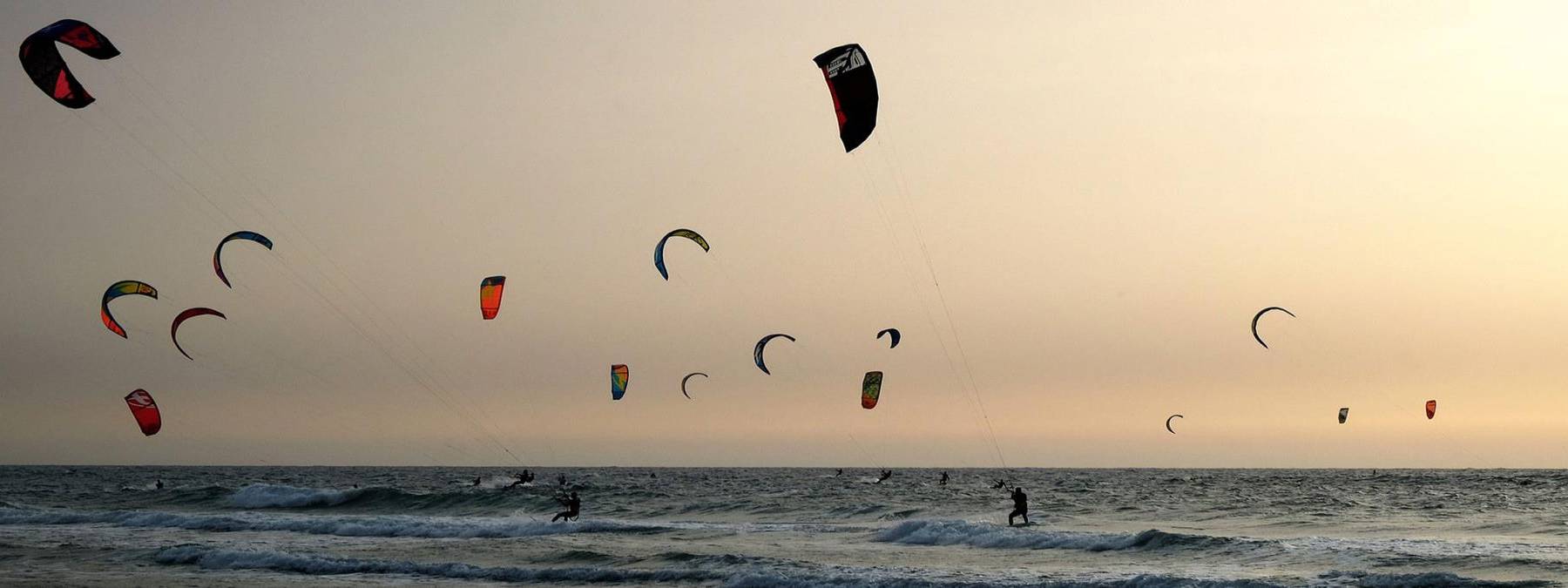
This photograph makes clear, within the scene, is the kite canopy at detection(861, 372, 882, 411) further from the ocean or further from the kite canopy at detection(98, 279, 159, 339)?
the kite canopy at detection(98, 279, 159, 339)

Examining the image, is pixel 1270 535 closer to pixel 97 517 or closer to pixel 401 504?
pixel 401 504

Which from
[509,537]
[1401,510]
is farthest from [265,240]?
[1401,510]

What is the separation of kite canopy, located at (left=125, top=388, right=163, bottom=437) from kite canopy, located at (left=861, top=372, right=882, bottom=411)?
13.6 metres

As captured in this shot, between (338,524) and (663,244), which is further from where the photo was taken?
(338,524)

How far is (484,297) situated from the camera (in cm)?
2336

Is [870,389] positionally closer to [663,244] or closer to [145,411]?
[663,244]

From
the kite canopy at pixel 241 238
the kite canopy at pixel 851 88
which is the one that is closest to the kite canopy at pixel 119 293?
the kite canopy at pixel 241 238

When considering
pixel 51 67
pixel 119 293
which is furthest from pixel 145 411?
pixel 51 67

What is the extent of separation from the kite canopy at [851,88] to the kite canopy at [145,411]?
14394 millimetres

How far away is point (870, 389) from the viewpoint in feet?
96.0

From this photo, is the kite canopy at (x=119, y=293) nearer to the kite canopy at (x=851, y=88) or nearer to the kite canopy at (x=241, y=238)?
the kite canopy at (x=241, y=238)

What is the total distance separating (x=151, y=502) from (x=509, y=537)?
1865cm

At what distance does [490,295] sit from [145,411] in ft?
20.6

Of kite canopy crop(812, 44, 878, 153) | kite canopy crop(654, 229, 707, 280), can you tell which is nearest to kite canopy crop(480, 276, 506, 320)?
kite canopy crop(654, 229, 707, 280)
